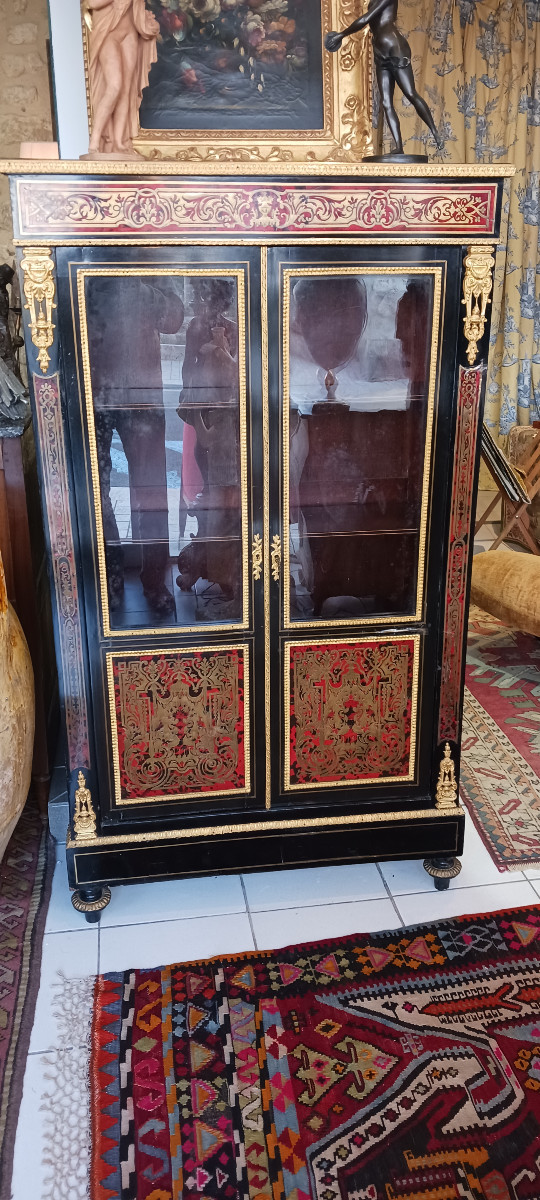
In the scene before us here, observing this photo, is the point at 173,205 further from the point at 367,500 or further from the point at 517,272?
the point at 517,272

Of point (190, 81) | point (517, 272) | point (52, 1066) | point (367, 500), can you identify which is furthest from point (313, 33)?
point (517, 272)

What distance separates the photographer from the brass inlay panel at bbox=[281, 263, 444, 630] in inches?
87.4

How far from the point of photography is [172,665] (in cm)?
244

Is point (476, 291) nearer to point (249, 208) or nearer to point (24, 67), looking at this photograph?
point (249, 208)

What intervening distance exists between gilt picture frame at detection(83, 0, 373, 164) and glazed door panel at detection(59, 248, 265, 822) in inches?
24.2

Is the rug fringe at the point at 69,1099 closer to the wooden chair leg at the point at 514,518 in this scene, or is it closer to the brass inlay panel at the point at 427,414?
the brass inlay panel at the point at 427,414

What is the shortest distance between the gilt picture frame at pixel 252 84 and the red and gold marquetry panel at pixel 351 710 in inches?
55.5

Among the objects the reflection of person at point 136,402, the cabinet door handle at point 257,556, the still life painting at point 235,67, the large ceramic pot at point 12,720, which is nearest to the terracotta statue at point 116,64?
the still life painting at point 235,67

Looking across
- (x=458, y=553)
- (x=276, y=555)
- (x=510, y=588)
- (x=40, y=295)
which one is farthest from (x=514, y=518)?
(x=40, y=295)

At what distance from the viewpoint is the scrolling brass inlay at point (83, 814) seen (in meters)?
2.46

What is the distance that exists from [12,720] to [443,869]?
4.36 feet

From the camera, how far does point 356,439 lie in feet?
7.96

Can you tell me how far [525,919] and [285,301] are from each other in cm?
181

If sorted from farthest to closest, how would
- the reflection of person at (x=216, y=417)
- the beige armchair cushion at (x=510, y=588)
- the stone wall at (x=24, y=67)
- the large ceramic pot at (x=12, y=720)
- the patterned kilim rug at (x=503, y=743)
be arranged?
the beige armchair cushion at (x=510, y=588), the stone wall at (x=24, y=67), the patterned kilim rug at (x=503, y=743), the large ceramic pot at (x=12, y=720), the reflection of person at (x=216, y=417)
